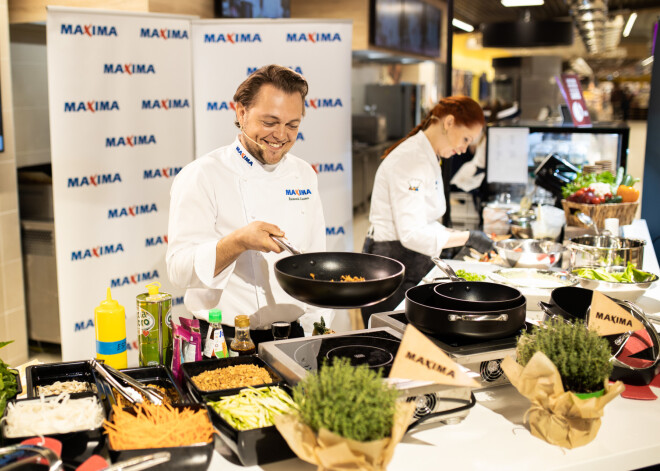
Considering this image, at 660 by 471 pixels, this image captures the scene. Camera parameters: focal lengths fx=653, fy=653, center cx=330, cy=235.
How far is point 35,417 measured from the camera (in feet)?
4.30

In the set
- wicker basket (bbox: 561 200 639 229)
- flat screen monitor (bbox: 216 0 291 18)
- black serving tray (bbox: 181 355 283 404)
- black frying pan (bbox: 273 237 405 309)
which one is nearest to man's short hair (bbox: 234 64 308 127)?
black frying pan (bbox: 273 237 405 309)

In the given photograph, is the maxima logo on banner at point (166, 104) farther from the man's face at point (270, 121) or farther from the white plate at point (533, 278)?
the white plate at point (533, 278)

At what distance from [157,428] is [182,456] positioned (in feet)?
0.31

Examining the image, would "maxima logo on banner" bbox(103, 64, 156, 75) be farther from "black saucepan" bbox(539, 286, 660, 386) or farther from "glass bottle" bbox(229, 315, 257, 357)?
"black saucepan" bbox(539, 286, 660, 386)

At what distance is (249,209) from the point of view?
7.36 feet

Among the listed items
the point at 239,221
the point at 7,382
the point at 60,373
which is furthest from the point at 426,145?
the point at 7,382

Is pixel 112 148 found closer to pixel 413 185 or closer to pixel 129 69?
pixel 129 69

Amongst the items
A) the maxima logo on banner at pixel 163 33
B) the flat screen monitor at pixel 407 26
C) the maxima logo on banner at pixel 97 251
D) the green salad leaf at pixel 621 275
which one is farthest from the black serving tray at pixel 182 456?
the flat screen monitor at pixel 407 26

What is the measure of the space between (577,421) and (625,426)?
20 cm

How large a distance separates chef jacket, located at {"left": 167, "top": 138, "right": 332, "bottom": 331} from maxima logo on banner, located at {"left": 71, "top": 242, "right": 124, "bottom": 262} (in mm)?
1628

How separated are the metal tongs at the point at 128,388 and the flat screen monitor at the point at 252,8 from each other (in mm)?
3763

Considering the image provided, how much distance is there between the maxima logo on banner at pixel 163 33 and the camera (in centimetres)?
378

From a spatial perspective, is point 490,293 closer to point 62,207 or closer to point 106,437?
point 106,437

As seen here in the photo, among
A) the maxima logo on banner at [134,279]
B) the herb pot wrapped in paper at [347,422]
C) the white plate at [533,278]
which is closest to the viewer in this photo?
the herb pot wrapped in paper at [347,422]
